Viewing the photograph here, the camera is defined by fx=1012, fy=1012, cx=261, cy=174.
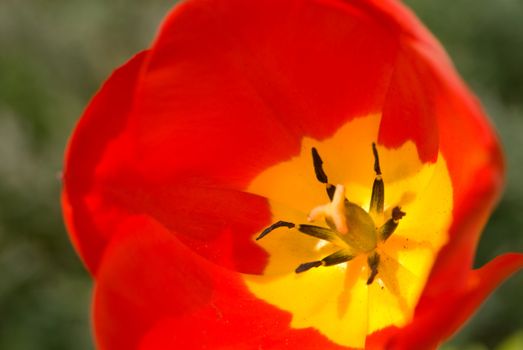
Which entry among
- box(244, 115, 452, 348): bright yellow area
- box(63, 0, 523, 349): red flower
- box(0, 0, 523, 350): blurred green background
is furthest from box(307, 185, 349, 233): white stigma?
box(0, 0, 523, 350): blurred green background

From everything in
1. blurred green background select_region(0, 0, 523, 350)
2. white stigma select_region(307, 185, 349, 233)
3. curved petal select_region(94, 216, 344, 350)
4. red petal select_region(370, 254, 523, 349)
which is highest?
red petal select_region(370, 254, 523, 349)

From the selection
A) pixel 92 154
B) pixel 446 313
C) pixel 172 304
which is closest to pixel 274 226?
pixel 172 304

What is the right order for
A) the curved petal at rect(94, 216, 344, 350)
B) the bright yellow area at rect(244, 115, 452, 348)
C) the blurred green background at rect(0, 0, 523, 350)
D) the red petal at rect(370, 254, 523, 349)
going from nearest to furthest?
the red petal at rect(370, 254, 523, 349) → the curved petal at rect(94, 216, 344, 350) → the bright yellow area at rect(244, 115, 452, 348) → the blurred green background at rect(0, 0, 523, 350)

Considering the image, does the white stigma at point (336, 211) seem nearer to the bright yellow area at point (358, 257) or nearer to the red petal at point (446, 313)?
the bright yellow area at point (358, 257)

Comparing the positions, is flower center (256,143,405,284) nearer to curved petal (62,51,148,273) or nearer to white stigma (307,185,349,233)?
white stigma (307,185,349,233)

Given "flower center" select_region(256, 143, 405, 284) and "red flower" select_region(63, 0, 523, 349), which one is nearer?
"red flower" select_region(63, 0, 523, 349)

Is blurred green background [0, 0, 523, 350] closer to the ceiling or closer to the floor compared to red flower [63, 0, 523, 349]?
closer to the floor

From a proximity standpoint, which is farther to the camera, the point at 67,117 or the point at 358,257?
the point at 67,117

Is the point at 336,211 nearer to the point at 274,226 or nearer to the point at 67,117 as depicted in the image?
the point at 274,226
